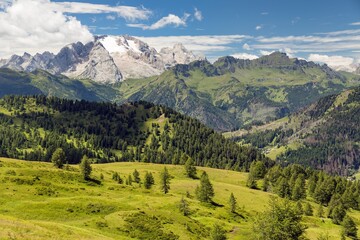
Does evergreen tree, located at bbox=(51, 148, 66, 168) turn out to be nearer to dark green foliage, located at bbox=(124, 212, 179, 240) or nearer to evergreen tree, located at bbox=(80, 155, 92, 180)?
evergreen tree, located at bbox=(80, 155, 92, 180)

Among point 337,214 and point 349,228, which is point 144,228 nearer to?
point 349,228

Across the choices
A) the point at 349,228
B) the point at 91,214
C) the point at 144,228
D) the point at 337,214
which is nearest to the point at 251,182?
the point at 337,214

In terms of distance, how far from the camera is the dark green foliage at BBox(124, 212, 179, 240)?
226 ft

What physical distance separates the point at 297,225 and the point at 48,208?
4955 cm

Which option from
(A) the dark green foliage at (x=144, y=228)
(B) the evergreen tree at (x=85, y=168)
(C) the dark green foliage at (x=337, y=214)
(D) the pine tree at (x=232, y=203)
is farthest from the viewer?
(C) the dark green foliage at (x=337, y=214)

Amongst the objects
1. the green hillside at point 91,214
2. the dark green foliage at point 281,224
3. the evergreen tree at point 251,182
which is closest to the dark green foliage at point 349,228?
the green hillside at point 91,214

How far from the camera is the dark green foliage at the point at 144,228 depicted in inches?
2707

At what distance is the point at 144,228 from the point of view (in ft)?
234

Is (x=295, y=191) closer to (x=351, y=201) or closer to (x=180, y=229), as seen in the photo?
(x=351, y=201)

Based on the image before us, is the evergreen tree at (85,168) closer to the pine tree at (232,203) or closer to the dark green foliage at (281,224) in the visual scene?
the pine tree at (232,203)

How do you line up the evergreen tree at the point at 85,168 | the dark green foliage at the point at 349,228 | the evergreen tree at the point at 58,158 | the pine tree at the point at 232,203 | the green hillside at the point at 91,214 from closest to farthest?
1. the green hillside at the point at 91,214
2. the pine tree at the point at 232,203
3. the dark green foliage at the point at 349,228
4. the evergreen tree at the point at 85,168
5. the evergreen tree at the point at 58,158

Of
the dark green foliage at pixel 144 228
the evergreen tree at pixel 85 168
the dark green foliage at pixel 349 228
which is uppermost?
the evergreen tree at pixel 85 168

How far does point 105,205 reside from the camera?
264ft

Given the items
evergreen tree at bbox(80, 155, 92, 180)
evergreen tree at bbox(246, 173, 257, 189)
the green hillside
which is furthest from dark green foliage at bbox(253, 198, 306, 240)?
evergreen tree at bbox(246, 173, 257, 189)
